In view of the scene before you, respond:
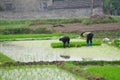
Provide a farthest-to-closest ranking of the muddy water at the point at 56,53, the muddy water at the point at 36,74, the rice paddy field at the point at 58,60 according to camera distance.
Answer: the muddy water at the point at 56,53
the rice paddy field at the point at 58,60
the muddy water at the point at 36,74

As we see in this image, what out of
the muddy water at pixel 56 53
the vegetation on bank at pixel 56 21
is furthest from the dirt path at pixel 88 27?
the muddy water at pixel 56 53

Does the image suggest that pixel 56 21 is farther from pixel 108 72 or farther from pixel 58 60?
pixel 108 72

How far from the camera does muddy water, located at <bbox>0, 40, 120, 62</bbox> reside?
16.6 m

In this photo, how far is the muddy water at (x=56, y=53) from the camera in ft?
54.4

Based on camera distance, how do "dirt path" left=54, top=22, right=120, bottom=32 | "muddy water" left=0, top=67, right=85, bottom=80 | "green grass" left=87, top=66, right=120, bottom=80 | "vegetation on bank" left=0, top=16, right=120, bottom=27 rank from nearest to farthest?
"green grass" left=87, top=66, right=120, bottom=80 → "muddy water" left=0, top=67, right=85, bottom=80 → "dirt path" left=54, top=22, right=120, bottom=32 → "vegetation on bank" left=0, top=16, right=120, bottom=27

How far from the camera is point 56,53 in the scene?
18.1m

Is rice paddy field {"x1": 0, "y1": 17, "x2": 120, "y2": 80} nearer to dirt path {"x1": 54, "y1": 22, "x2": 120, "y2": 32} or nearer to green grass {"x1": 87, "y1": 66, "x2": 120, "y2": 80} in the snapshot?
green grass {"x1": 87, "y1": 66, "x2": 120, "y2": 80}

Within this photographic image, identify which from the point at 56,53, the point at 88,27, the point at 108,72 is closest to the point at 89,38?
the point at 56,53

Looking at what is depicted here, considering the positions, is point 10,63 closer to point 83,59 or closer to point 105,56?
point 83,59

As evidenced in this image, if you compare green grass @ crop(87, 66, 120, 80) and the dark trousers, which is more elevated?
green grass @ crop(87, 66, 120, 80)

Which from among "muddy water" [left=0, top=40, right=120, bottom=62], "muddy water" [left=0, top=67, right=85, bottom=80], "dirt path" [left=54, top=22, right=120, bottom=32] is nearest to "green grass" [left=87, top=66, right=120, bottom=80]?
"muddy water" [left=0, top=67, right=85, bottom=80]

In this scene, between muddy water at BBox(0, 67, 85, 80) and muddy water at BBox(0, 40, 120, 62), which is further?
muddy water at BBox(0, 40, 120, 62)

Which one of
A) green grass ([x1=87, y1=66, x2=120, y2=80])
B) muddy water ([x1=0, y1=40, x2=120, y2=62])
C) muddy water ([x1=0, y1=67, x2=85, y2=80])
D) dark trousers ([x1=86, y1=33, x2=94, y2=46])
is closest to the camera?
green grass ([x1=87, y1=66, x2=120, y2=80])

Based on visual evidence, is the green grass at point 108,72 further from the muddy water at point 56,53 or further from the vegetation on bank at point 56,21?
the vegetation on bank at point 56,21
